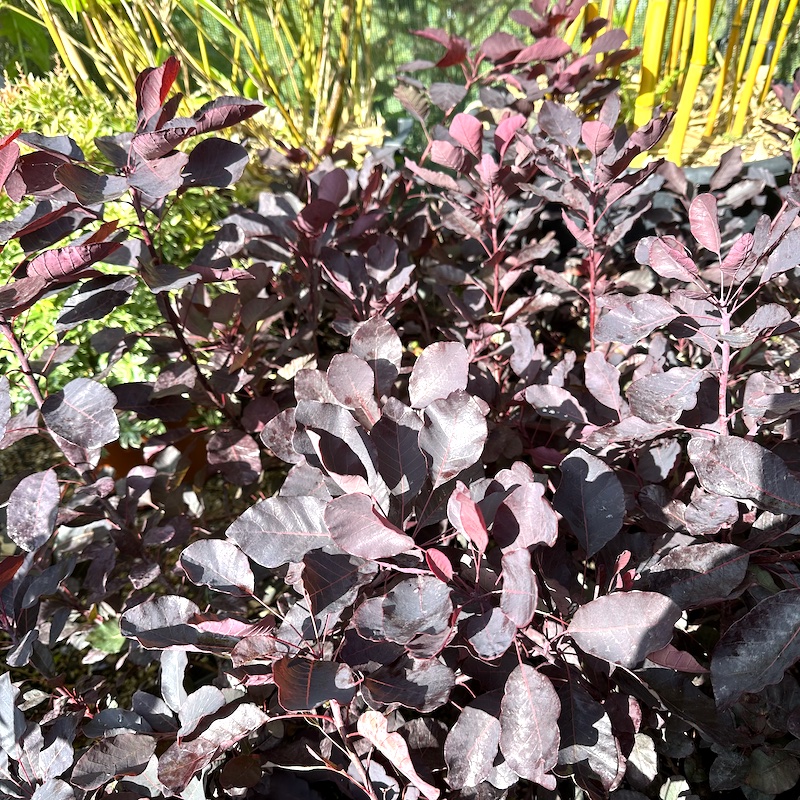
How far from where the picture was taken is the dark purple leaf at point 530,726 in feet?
1.95

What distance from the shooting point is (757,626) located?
0.63 meters

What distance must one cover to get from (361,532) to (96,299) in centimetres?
62

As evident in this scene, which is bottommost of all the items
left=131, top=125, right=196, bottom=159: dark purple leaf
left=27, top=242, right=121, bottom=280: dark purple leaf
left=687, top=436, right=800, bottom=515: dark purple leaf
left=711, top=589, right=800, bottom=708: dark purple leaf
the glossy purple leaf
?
left=711, top=589, right=800, bottom=708: dark purple leaf

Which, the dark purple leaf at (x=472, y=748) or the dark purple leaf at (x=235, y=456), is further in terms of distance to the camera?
the dark purple leaf at (x=235, y=456)

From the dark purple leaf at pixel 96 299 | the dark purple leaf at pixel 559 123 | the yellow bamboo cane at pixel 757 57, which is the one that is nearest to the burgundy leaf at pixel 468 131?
the dark purple leaf at pixel 559 123

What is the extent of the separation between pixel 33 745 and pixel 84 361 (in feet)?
3.54

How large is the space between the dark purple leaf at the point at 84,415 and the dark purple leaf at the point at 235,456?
30 cm

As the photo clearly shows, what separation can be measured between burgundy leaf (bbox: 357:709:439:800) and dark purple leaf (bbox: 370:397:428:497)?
26 centimetres

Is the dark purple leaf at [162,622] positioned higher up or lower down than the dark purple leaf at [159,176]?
lower down

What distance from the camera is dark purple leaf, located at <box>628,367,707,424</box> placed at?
78cm

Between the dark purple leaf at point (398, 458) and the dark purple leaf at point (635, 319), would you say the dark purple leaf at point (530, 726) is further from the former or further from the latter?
the dark purple leaf at point (635, 319)

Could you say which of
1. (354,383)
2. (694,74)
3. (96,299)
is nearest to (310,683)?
(354,383)

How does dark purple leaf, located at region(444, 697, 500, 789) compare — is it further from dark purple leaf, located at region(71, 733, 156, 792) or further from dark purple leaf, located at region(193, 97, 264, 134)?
dark purple leaf, located at region(193, 97, 264, 134)

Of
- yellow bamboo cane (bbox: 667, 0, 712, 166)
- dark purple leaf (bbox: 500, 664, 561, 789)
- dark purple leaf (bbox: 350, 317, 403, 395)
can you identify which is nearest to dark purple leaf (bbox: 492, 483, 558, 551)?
dark purple leaf (bbox: 500, 664, 561, 789)
